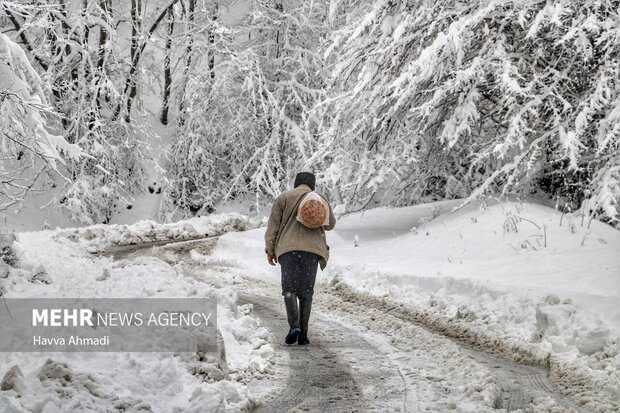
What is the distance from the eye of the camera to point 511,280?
816cm

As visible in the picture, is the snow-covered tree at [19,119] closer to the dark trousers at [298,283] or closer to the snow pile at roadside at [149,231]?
the dark trousers at [298,283]

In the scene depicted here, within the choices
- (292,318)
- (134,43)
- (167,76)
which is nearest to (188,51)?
(134,43)

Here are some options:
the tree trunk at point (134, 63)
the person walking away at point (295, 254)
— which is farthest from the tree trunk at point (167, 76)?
the person walking away at point (295, 254)

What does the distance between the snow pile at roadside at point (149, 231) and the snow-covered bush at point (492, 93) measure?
620cm

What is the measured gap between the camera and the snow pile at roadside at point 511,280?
572cm

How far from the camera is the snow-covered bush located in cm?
941

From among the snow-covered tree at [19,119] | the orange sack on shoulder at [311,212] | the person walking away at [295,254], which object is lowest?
the person walking away at [295,254]

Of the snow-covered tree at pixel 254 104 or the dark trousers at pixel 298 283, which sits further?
the snow-covered tree at pixel 254 104

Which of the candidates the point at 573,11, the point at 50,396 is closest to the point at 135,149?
the point at 573,11

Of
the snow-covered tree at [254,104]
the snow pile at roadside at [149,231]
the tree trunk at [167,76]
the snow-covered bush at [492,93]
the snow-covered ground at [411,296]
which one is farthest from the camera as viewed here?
the tree trunk at [167,76]

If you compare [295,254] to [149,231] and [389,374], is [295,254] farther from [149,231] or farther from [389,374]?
[149,231]

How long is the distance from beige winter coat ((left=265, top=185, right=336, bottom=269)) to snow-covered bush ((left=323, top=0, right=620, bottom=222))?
4.04 meters

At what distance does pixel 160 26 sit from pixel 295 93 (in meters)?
8.69

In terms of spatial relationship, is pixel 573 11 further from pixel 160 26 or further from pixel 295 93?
pixel 160 26
